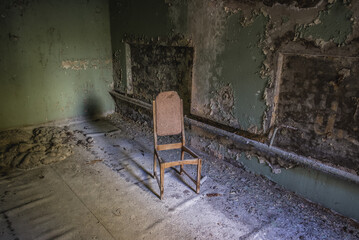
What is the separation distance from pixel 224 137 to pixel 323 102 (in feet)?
4.53

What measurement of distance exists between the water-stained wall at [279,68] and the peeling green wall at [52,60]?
1.92 metres

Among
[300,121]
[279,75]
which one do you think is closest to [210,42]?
[279,75]

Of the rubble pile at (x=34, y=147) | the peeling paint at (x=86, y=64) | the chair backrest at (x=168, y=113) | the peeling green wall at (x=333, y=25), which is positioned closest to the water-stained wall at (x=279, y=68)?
the peeling green wall at (x=333, y=25)

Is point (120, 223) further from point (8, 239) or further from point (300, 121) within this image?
point (300, 121)

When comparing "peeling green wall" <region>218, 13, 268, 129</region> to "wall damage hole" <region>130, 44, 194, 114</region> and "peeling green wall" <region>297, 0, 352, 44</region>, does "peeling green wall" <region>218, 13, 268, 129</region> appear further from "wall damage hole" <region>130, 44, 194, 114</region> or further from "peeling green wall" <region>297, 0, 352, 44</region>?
"wall damage hole" <region>130, 44, 194, 114</region>

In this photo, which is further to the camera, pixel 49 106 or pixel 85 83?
pixel 85 83

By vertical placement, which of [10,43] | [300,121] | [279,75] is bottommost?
[300,121]

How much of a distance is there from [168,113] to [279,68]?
1357mm

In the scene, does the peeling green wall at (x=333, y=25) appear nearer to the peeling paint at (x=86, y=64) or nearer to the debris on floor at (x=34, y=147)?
the debris on floor at (x=34, y=147)

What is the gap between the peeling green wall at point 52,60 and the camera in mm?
4473

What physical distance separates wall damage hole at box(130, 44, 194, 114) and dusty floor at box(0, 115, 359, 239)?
1.31 m

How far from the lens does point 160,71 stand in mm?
4574

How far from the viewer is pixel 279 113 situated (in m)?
3.06

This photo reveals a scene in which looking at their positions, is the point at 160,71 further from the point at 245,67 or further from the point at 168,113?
the point at 245,67
